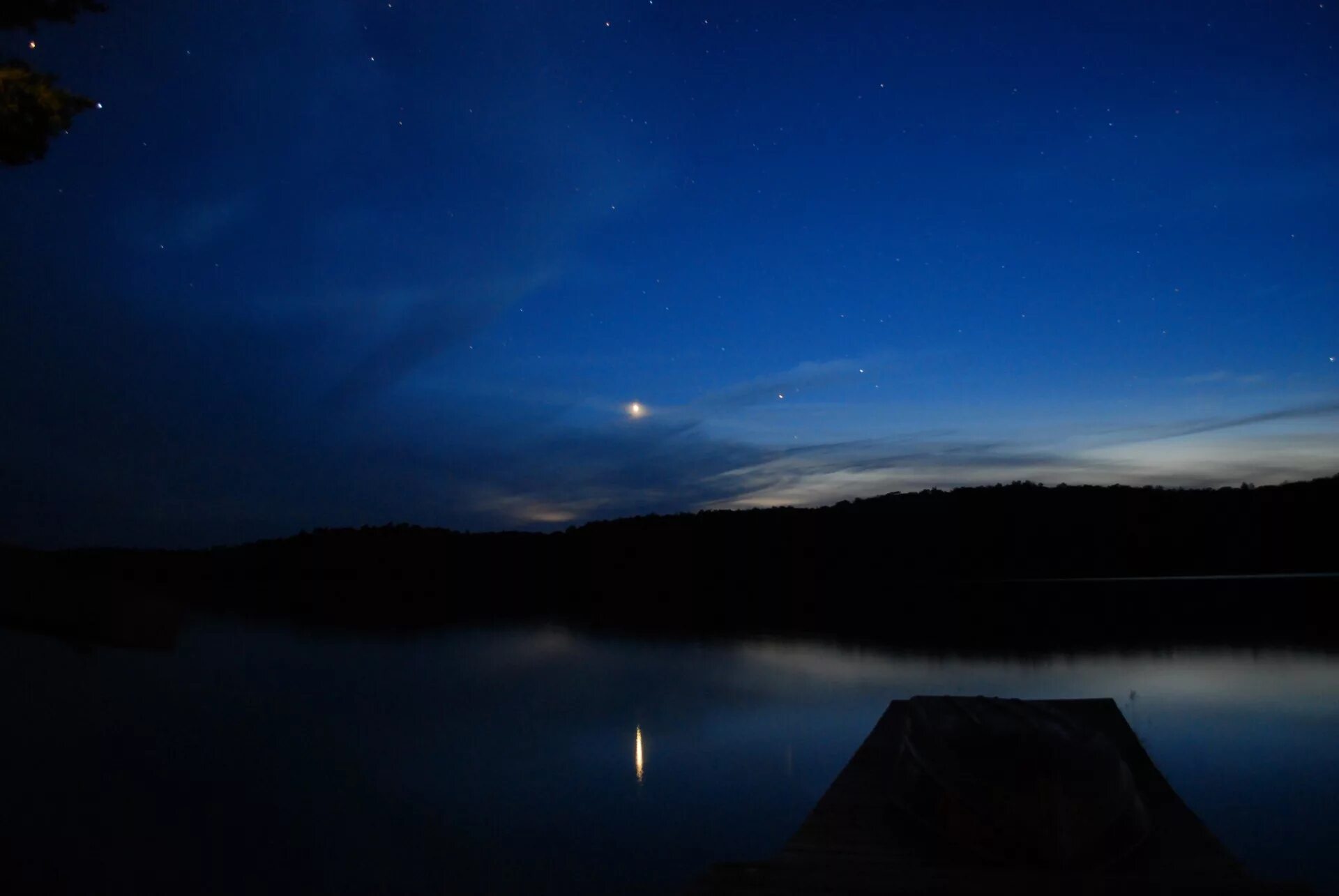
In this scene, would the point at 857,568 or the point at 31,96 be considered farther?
the point at 857,568

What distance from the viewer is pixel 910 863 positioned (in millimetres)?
4805

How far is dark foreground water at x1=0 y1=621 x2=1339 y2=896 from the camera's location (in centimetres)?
852

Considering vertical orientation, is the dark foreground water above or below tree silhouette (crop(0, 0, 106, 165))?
below

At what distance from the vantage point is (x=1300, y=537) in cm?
5419

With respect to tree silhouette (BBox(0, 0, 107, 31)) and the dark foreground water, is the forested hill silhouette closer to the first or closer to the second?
the dark foreground water

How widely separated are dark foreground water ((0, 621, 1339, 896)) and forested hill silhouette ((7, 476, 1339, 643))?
37.8ft

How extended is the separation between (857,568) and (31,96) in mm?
59676

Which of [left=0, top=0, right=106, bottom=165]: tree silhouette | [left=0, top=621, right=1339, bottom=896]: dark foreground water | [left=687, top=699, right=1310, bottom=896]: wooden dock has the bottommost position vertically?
[left=0, top=621, right=1339, bottom=896]: dark foreground water

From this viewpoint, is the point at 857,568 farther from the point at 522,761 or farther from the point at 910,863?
the point at 910,863

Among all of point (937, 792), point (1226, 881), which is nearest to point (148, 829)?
point (937, 792)

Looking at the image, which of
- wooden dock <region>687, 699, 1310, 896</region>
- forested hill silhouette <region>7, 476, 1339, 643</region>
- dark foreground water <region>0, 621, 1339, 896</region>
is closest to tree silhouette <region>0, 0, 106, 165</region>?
dark foreground water <region>0, 621, 1339, 896</region>

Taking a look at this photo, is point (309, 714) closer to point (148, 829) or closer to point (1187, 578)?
point (148, 829)

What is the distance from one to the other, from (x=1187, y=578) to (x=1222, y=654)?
38336mm

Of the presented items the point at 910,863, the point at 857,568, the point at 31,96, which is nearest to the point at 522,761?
the point at 910,863
